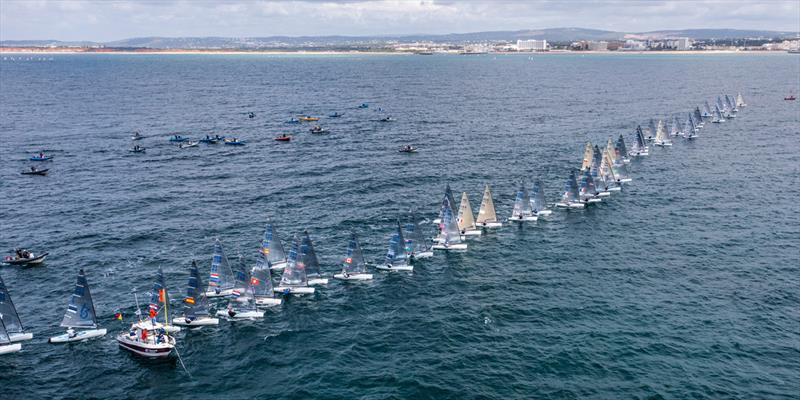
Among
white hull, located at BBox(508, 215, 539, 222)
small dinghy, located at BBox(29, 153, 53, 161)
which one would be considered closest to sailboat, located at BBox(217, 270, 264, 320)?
white hull, located at BBox(508, 215, 539, 222)

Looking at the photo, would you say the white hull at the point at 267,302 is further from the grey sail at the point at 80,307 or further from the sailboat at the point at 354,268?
the grey sail at the point at 80,307

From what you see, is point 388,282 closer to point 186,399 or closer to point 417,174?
point 186,399

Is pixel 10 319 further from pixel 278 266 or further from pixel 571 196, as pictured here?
pixel 571 196

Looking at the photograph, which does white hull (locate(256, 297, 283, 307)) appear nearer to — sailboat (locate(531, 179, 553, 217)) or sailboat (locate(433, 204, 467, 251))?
sailboat (locate(433, 204, 467, 251))

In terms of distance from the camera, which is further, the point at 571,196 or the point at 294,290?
the point at 571,196

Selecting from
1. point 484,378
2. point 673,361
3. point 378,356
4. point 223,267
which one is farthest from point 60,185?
point 673,361

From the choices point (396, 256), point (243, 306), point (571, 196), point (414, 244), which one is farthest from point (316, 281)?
point (571, 196)
